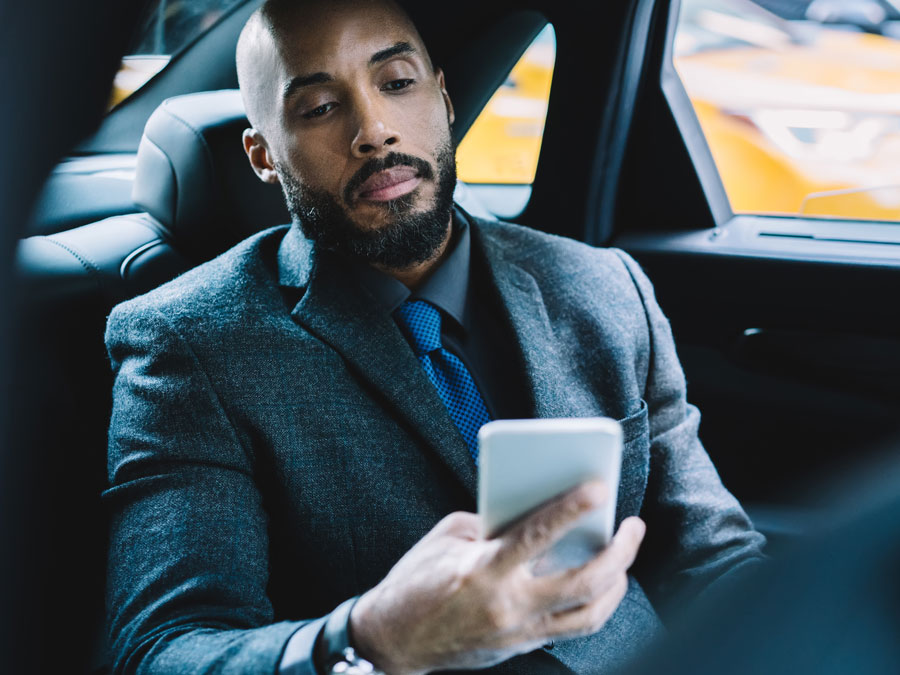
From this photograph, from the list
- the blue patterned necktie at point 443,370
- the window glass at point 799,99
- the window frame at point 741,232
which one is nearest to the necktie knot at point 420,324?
the blue patterned necktie at point 443,370

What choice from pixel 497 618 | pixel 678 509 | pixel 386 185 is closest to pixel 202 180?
pixel 386 185

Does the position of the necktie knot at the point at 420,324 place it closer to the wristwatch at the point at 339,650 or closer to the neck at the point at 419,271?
the neck at the point at 419,271

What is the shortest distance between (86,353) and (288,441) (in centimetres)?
35

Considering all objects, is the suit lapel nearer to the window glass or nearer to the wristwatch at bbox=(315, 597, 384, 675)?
the wristwatch at bbox=(315, 597, 384, 675)

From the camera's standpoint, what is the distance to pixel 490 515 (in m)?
0.68

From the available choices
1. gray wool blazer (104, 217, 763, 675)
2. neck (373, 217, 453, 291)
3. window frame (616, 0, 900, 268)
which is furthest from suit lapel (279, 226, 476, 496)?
window frame (616, 0, 900, 268)

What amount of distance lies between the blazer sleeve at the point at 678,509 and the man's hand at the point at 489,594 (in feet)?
1.97

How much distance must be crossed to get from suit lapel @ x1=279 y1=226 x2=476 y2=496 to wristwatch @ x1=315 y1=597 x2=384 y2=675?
0.31m

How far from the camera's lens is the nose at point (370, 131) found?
124cm

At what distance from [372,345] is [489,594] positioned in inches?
20.7

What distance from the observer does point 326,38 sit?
125 centimetres

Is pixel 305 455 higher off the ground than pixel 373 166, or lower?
lower

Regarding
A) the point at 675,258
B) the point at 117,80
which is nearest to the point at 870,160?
the point at 675,258

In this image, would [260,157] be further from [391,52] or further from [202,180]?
[391,52]
